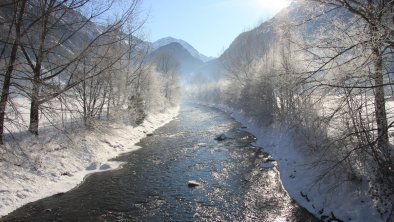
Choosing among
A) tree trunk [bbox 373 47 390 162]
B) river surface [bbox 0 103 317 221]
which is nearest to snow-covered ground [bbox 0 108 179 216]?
river surface [bbox 0 103 317 221]

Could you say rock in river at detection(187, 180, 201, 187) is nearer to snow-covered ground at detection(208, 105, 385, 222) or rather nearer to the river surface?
the river surface

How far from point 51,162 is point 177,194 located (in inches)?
280

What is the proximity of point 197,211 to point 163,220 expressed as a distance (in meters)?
1.49

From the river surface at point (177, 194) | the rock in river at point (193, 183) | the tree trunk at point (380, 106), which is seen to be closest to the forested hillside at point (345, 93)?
the tree trunk at point (380, 106)

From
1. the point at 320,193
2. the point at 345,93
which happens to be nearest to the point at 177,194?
the point at 320,193

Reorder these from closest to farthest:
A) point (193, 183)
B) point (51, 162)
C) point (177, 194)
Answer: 1. point (177, 194)
2. point (193, 183)
3. point (51, 162)

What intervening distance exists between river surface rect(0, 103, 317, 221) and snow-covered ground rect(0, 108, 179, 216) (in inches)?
26.5

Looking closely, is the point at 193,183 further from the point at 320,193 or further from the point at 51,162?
the point at 51,162

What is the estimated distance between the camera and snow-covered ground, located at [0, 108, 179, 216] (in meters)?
13.5

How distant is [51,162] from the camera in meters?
17.1

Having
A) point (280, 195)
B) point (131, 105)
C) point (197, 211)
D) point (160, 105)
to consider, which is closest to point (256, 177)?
point (280, 195)

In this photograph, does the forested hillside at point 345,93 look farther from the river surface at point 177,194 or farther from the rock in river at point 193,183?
the rock in river at point 193,183

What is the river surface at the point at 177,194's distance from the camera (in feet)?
40.7

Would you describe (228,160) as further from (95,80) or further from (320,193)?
(95,80)
